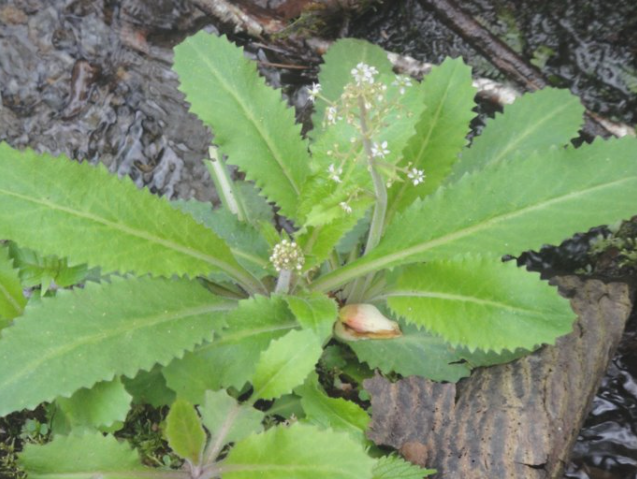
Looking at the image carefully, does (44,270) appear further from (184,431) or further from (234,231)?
(184,431)

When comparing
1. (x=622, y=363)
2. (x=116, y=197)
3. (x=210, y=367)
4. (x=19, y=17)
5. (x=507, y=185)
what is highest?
(x=19, y=17)

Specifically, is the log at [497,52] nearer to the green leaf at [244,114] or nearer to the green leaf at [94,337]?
the green leaf at [244,114]

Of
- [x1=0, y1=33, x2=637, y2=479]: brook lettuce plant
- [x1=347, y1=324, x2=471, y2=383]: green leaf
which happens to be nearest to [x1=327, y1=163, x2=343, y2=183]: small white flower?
[x1=0, y1=33, x2=637, y2=479]: brook lettuce plant

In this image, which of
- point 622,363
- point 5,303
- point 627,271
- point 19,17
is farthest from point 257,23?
point 622,363

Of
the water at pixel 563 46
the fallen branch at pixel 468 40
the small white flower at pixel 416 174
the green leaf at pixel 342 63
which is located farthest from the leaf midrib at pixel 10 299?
the water at pixel 563 46

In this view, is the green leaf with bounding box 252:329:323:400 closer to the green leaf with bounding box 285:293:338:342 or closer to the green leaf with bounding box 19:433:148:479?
the green leaf with bounding box 285:293:338:342

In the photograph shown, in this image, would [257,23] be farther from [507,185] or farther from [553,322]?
[553,322]
